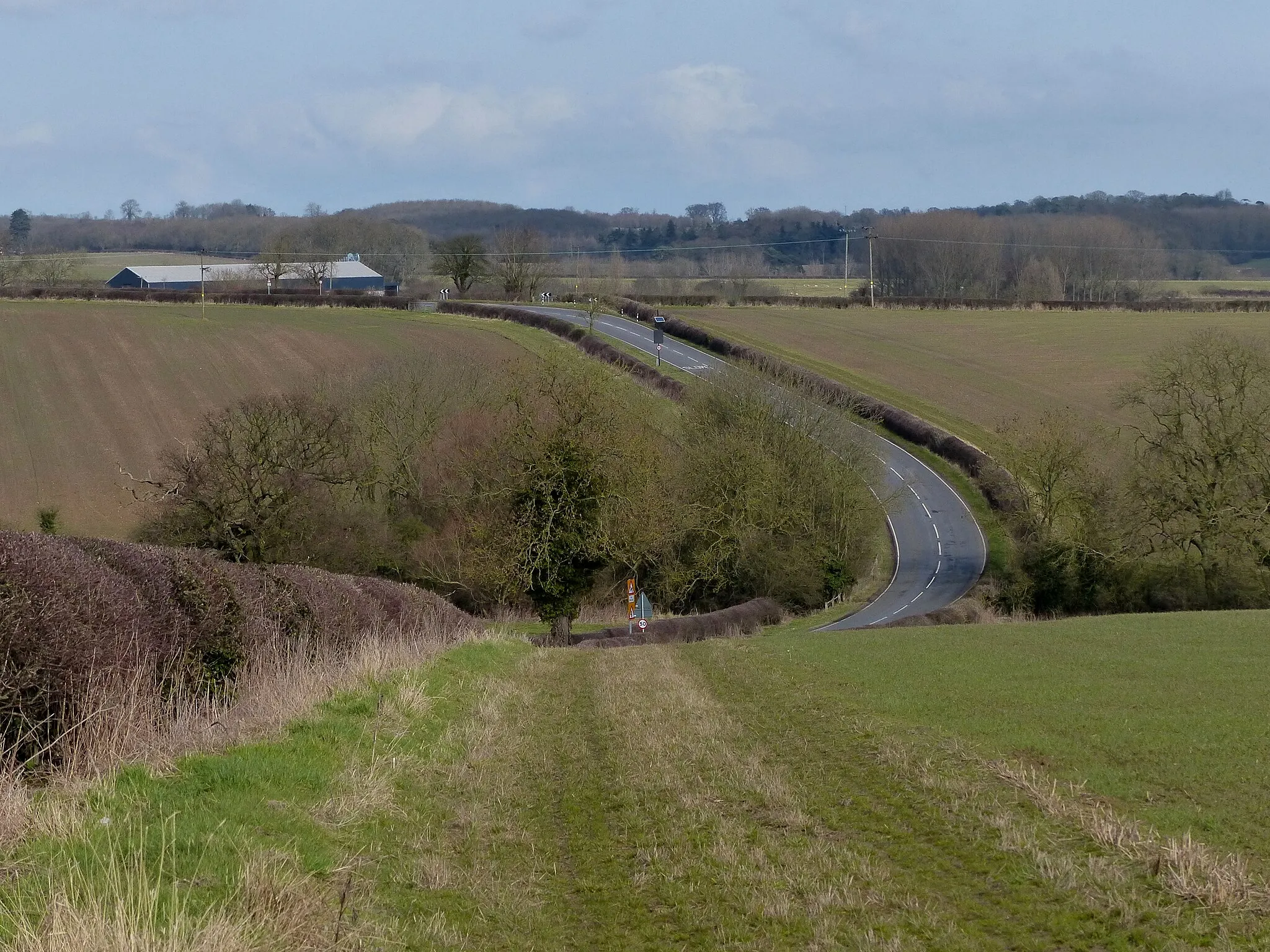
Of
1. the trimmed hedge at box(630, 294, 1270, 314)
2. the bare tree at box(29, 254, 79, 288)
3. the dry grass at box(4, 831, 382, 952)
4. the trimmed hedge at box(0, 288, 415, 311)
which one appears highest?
the bare tree at box(29, 254, 79, 288)

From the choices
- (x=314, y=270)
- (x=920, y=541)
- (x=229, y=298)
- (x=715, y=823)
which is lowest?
(x=920, y=541)

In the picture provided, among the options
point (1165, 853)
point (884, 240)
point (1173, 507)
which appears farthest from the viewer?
point (884, 240)

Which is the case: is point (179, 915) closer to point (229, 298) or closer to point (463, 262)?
point (229, 298)

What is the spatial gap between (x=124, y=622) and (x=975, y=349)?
8948 centimetres

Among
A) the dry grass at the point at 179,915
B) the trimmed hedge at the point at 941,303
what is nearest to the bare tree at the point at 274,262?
the trimmed hedge at the point at 941,303

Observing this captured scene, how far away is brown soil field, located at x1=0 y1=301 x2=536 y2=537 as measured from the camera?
58.4 m

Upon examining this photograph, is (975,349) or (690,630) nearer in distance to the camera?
(690,630)

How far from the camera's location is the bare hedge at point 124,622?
944 centimetres

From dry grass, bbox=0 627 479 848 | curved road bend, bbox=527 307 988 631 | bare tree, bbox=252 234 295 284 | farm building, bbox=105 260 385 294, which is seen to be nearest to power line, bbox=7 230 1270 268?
bare tree, bbox=252 234 295 284

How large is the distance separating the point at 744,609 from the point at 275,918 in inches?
1571

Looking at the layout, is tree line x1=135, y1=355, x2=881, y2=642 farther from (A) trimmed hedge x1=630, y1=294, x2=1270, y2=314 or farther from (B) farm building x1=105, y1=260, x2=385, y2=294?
(B) farm building x1=105, y1=260, x2=385, y2=294

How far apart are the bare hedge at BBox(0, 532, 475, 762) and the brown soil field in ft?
Answer: 131

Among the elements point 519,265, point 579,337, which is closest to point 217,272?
point 519,265

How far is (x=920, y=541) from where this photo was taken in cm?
6141
